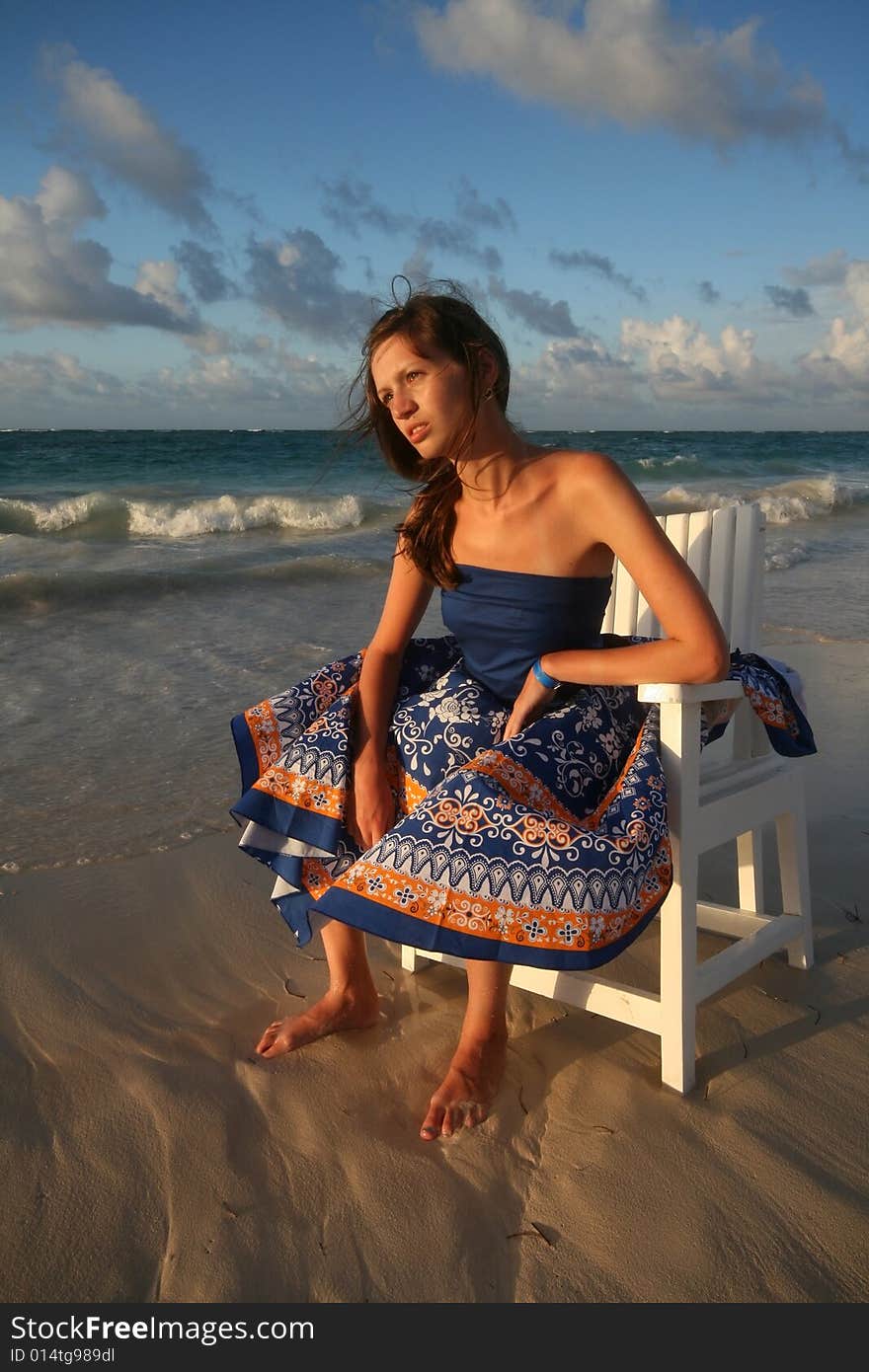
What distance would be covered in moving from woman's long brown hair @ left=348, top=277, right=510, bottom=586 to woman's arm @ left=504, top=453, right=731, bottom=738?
34 cm

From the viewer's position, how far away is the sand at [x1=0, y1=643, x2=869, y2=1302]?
1.67 metres

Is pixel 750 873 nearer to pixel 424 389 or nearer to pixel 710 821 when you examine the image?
pixel 710 821

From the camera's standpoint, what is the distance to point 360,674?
2.45 meters

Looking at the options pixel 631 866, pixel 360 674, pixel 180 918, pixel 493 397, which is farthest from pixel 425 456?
pixel 180 918

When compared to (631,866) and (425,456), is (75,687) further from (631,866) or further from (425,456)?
(631,866)

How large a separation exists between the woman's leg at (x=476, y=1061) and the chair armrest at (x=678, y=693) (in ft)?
2.14

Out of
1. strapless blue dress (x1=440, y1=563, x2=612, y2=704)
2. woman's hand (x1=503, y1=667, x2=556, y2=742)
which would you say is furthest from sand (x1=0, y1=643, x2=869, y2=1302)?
strapless blue dress (x1=440, y1=563, x2=612, y2=704)

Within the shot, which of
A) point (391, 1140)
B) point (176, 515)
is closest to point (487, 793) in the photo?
point (391, 1140)

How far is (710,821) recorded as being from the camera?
220 centimetres

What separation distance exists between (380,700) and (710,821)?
801 mm

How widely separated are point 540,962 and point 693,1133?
0.55m

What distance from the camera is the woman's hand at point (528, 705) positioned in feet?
7.22

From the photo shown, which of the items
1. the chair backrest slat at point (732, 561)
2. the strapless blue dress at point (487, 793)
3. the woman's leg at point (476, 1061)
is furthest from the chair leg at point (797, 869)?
the woman's leg at point (476, 1061)

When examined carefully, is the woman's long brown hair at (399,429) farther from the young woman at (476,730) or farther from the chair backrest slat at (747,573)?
the chair backrest slat at (747,573)
